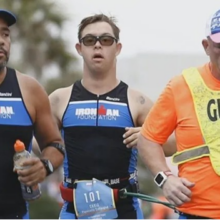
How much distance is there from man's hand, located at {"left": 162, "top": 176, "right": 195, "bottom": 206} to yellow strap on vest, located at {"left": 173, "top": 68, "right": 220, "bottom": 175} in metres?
0.19

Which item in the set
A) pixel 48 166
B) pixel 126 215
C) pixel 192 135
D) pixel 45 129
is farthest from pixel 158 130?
pixel 126 215

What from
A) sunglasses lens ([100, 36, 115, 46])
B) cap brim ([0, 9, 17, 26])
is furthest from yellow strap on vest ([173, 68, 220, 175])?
sunglasses lens ([100, 36, 115, 46])

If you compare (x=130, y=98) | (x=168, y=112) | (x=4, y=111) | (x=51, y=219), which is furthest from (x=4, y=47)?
(x=51, y=219)

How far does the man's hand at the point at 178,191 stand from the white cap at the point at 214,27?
91 cm

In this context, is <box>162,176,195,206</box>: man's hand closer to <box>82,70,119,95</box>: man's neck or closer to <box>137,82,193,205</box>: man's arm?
<box>137,82,193,205</box>: man's arm

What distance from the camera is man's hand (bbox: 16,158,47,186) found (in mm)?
5562

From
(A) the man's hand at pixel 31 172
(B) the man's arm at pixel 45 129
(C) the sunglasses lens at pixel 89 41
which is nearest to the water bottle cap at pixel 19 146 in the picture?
(A) the man's hand at pixel 31 172

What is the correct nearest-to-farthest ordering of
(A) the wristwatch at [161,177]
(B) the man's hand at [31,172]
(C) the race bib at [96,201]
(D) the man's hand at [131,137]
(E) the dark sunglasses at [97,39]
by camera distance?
(A) the wristwatch at [161,177] < (B) the man's hand at [31,172] < (D) the man's hand at [131,137] < (C) the race bib at [96,201] < (E) the dark sunglasses at [97,39]

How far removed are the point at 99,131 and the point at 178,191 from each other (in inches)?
80.6

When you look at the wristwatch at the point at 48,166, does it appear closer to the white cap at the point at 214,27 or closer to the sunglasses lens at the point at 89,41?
the white cap at the point at 214,27

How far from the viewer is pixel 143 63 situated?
5659cm

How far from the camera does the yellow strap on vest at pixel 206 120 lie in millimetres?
5305

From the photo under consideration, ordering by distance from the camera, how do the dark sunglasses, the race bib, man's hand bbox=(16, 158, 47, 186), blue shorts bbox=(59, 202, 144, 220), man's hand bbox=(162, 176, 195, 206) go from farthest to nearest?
the dark sunglasses, blue shorts bbox=(59, 202, 144, 220), the race bib, man's hand bbox=(16, 158, 47, 186), man's hand bbox=(162, 176, 195, 206)

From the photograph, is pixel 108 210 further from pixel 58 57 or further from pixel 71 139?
pixel 58 57
